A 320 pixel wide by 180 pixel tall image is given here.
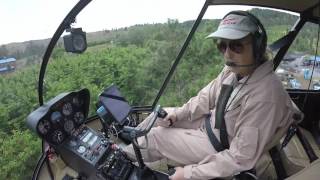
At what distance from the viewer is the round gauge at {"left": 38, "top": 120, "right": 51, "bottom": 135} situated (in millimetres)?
1988

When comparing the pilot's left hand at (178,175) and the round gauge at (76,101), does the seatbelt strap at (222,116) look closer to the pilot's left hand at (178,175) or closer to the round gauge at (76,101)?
the pilot's left hand at (178,175)

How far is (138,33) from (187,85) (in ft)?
3.71

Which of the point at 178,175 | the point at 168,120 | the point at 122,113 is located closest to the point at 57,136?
the point at 122,113

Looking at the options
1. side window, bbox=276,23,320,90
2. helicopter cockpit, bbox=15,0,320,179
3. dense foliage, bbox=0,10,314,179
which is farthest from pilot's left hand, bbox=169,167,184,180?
dense foliage, bbox=0,10,314,179

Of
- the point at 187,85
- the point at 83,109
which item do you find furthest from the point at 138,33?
the point at 83,109

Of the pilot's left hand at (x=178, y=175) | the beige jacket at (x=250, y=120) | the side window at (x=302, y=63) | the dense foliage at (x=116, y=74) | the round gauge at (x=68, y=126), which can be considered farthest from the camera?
the dense foliage at (x=116, y=74)

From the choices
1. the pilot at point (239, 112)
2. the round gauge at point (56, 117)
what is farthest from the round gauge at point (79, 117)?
the pilot at point (239, 112)

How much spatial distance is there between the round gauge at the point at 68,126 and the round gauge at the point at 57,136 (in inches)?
2.0

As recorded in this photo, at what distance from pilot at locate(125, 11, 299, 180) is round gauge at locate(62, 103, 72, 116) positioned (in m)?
0.77

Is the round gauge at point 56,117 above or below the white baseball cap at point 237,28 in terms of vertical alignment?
below

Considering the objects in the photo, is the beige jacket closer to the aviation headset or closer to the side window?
the aviation headset

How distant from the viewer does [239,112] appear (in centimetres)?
174

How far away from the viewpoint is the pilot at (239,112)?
1.60 meters

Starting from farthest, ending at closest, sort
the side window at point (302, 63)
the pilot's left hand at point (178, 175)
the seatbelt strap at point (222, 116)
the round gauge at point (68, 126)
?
the side window at point (302, 63) → the round gauge at point (68, 126) → the seatbelt strap at point (222, 116) → the pilot's left hand at point (178, 175)
